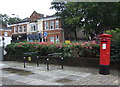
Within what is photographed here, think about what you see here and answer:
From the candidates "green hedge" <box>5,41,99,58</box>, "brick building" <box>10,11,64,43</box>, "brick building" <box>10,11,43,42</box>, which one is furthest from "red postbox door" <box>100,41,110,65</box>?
"brick building" <box>10,11,43,42</box>

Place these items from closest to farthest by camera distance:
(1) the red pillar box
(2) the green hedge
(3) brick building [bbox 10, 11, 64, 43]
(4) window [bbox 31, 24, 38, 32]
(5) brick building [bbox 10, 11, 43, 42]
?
1. (1) the red pillar box
2. (2) the green hedge
3. (3) brick building [bbox 10, 11, 64, 43]
4. (4) window [bbox 31, 24, 38, 32]
5. (5) brick building [bbox 10, 11, 43, 42]

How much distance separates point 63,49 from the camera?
31.5 feet

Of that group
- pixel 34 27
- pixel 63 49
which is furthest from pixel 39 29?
pixel 63 49

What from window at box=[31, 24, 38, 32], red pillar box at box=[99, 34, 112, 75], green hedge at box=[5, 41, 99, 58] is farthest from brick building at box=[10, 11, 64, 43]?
red pillar box at box=[99, 34, 112, 75]

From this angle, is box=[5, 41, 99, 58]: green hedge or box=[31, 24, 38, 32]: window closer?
box=[5, 41, 99, 58]: green hedge

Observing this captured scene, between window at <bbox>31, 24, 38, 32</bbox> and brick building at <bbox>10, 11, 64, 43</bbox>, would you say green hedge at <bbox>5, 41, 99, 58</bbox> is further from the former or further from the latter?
window at <bbox>31, 24, 38, 32</bbox>

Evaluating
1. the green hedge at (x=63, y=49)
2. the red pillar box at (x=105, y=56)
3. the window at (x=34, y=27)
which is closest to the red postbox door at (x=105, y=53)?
the red pillar box at (x=105, y=56)

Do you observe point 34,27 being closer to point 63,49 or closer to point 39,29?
point 39,29

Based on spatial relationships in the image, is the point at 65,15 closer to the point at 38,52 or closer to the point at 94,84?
the point at 38,52

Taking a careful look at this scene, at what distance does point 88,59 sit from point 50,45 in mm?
3241

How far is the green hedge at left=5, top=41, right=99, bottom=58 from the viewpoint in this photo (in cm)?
855

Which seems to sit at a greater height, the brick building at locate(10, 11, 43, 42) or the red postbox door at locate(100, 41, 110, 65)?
the brick building at locate(10, 11, 43, 42)

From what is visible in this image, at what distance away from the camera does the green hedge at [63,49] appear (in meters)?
8.55

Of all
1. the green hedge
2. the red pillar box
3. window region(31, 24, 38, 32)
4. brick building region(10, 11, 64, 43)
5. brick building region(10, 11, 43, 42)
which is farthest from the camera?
brick building region(10, 11, 43, 42)
